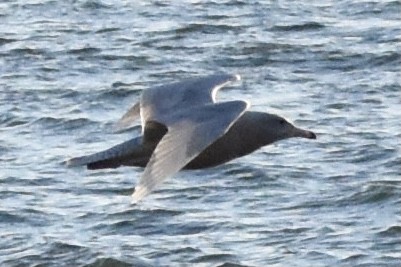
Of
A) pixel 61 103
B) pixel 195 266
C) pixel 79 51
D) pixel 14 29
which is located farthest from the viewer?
pixel 14 29

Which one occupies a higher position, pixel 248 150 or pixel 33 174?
pixel 248 150

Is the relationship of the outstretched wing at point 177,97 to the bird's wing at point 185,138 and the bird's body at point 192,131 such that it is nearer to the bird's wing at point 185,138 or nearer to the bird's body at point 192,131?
the bird's body at point 192,131

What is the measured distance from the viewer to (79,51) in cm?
1380

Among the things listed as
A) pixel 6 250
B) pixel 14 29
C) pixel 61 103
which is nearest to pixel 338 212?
pixel 6 250

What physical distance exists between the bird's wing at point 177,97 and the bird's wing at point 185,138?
0.16 meters

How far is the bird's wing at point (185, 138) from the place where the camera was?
6.40 meters

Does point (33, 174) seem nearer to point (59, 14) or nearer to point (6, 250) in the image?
point (6, 250)

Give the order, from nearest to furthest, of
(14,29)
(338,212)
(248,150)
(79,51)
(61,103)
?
(248,150) → (338,212) → (61,103) → (79,51) → (14,29)

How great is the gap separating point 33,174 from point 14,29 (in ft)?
14.4

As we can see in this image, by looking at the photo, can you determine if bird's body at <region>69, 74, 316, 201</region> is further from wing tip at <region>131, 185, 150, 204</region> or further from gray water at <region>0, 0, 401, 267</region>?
Answer: gray water at <region>0, 0, 401, 267</region>

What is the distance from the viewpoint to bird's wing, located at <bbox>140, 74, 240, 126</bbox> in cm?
763

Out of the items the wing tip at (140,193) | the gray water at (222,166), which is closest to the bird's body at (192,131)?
the wing tip at (140,193)

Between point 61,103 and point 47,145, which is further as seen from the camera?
point 61,103

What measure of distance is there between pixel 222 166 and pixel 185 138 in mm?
3986
